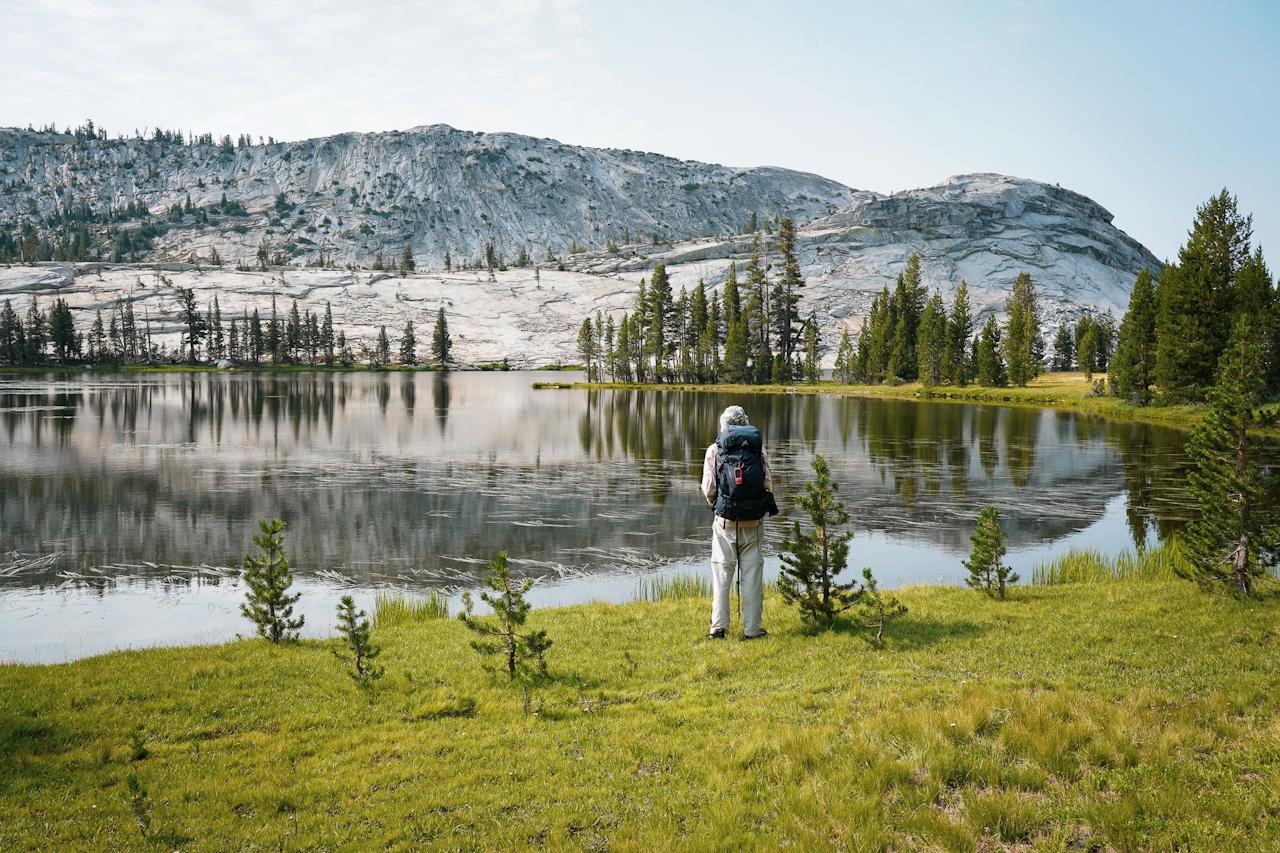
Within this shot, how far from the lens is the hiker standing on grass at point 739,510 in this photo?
1118 centimetres

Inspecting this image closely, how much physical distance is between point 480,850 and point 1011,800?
4.25 meters

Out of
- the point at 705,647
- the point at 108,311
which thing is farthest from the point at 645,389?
the point at 108,311

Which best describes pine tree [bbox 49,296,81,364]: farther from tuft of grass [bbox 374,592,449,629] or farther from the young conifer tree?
tuft of grass [bbox 374,592,449,629]

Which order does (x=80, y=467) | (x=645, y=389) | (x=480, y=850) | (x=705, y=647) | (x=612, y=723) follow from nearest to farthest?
(x=480, y=850)
(x=612, y=723)
(x=705, y=647)
(x=80, y=467)
(x=645, y=389)

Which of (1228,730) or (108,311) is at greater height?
(108,311)

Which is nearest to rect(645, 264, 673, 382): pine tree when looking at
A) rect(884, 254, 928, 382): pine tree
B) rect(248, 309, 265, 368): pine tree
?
rect(884, 254, 928, 382): pine tree

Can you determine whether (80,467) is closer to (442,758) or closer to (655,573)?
(655,573)

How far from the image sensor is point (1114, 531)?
74.6ft

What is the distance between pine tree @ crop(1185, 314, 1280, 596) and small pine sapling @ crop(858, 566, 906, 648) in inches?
218

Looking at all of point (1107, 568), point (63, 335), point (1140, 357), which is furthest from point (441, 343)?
point (1107, 568)

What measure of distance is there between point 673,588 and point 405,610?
18.5ft

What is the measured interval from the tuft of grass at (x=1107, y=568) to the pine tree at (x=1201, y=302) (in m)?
44.0

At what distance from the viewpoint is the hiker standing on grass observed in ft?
36.7

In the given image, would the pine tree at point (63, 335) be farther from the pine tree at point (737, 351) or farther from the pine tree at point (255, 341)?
the pine tree at point (737, 351)
